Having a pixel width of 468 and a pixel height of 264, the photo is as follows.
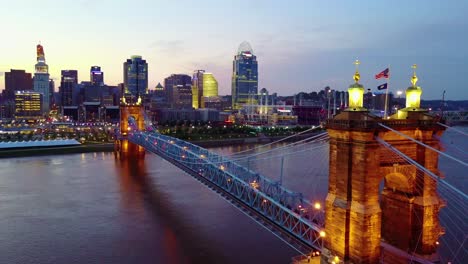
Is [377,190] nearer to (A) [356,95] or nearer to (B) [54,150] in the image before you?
(A) [356,95]

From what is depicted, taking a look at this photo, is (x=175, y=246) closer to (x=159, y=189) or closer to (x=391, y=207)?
(x=391, y=207)

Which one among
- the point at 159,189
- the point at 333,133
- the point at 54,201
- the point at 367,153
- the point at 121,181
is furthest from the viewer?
the point at 121,181

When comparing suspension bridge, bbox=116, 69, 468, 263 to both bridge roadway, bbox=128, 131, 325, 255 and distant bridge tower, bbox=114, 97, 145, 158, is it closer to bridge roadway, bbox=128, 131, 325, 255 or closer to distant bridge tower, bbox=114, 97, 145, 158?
bridge roadway, bbox=128, 131, 325, 255

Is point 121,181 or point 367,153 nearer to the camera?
point 367,153

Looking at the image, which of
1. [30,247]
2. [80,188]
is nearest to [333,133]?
[30,247]

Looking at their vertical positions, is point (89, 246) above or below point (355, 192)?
below

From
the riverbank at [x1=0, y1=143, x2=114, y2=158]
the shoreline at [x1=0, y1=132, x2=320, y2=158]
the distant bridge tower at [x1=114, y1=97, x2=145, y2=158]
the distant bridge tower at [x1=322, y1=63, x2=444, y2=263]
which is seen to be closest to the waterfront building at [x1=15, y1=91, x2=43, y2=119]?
the riverbank at [x1=0, y1=143, x2=114, y2=158]

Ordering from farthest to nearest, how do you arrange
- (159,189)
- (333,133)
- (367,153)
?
(159,189), (333,133), (367,153)
